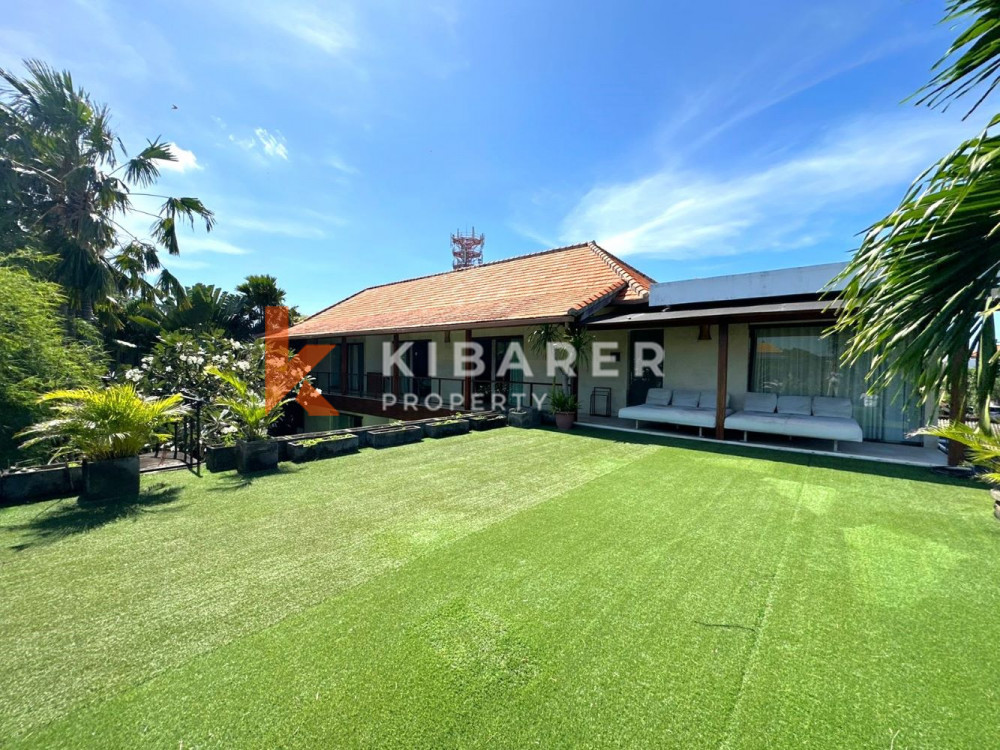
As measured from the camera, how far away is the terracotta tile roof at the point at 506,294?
32.2 feet

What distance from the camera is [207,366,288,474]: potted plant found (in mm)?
5777

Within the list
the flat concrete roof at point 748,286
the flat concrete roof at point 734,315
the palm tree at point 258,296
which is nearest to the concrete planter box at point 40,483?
the flat concrete roof at point 734,315

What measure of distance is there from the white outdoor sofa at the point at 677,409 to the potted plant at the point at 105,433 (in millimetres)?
8263

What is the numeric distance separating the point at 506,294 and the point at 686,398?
5.94 metres

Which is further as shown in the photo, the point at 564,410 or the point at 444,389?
the point at 444,389

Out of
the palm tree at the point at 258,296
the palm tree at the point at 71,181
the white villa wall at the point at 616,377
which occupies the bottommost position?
the white villa wall at the point at 616,377

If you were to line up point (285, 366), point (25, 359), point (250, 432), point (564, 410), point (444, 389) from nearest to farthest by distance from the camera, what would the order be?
point (25, 359) < point (250, 432) < point (285, 366) < point (564, 410) < point (444, 389)

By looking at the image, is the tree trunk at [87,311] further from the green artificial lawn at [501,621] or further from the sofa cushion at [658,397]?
the sofa cushion at [658,397]

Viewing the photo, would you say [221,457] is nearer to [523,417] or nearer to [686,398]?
[523,417]

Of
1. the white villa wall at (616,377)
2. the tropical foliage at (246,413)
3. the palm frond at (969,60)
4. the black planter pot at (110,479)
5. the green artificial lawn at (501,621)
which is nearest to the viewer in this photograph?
the palm frond at (969,60)

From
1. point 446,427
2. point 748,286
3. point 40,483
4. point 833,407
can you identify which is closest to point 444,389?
point 446,427

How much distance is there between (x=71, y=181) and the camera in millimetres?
11445

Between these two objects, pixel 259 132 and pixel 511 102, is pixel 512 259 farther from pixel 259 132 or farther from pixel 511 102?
pixel 259 132

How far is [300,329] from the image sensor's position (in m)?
18.1
